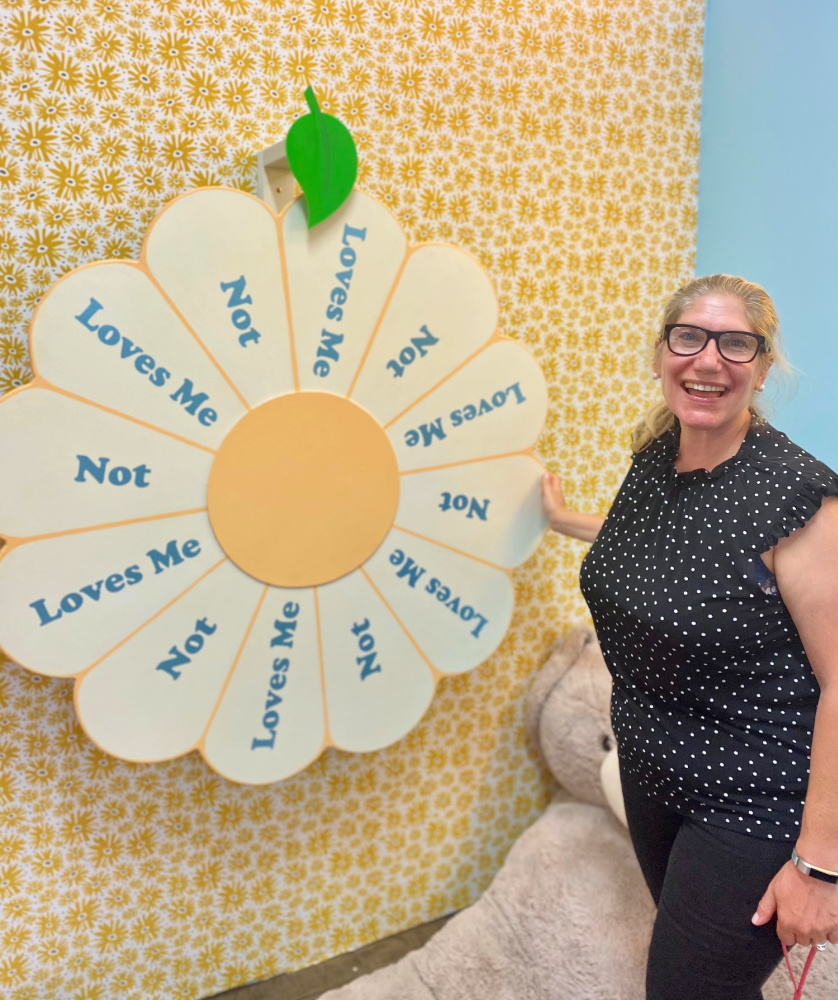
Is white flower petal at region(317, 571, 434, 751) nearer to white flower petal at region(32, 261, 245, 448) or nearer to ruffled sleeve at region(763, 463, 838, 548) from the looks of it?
white flower petal at region(32, 261, 245, 448)

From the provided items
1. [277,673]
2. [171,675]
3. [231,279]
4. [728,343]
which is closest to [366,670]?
[277,673]

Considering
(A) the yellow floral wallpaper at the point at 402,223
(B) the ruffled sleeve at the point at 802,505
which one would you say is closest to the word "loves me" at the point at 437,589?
(A) the yellow floral wallpaper at the point at 402,223

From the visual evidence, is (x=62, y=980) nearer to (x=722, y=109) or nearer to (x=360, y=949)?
(x=360, y=949)

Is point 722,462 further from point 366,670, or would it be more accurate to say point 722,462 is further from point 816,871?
point 366,670

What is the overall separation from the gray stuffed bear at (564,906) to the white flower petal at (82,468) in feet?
3.32

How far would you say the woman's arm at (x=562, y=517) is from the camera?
167 centimetres

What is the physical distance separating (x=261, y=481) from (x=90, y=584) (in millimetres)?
322

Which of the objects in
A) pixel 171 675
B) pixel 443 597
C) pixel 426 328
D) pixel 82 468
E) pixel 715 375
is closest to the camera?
pixel 715 375

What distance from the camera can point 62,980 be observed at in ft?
5.44

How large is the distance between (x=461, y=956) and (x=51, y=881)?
0.83 metres

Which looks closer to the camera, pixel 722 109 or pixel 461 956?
pixel 461 956

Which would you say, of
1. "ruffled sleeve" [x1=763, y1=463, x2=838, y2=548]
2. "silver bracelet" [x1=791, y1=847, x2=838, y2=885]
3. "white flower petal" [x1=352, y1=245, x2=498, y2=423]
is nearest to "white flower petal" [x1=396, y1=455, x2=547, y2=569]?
"white flower petal" [x1=352, y1=245, x2=498, y2=423]

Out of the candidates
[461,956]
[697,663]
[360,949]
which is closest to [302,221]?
[697,663]

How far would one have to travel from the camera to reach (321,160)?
4.50 feet
